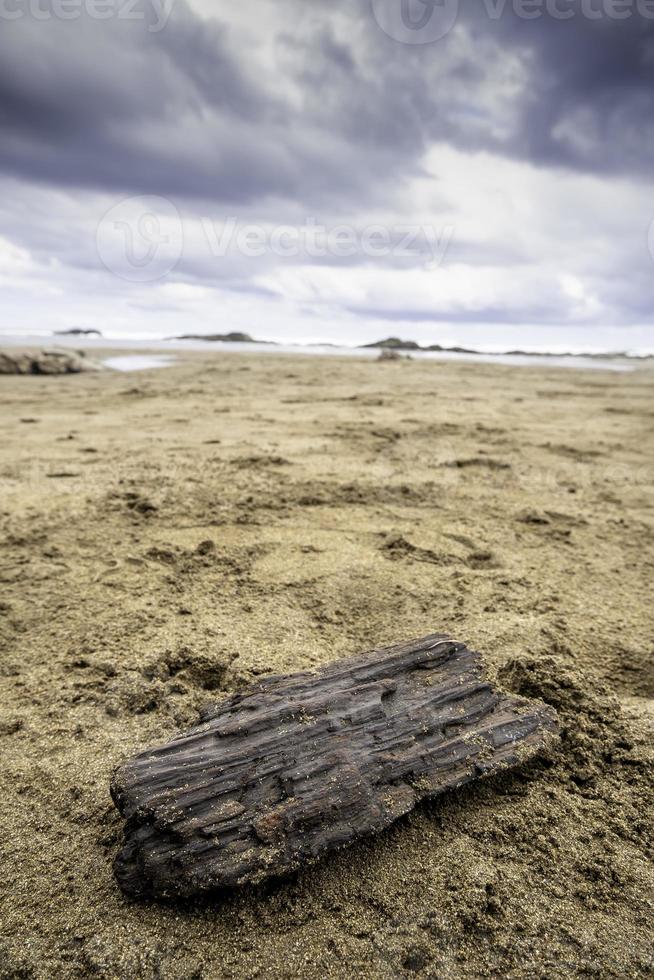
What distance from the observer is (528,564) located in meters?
2.38

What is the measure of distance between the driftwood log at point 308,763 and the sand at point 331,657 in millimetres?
70

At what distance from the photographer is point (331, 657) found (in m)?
1.71

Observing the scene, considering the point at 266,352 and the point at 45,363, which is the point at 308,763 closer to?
the point at 45,363

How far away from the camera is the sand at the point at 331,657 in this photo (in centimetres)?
99

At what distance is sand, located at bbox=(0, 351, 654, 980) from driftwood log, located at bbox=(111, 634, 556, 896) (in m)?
0.07

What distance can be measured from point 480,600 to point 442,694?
764 mm

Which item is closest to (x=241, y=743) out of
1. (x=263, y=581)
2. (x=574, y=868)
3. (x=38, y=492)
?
(x=574, y=868)

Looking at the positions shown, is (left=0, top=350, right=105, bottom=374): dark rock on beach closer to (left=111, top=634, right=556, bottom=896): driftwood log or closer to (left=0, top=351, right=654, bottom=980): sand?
(left=0, top=351, right=654, bottom=980): sand

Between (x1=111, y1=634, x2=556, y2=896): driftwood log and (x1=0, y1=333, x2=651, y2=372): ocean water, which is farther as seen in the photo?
(x1=0, y1=333, x2=651, y2=372): ocean water

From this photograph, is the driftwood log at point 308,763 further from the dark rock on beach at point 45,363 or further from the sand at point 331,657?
the dark rock on beach at point 45,363

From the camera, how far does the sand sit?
0.99 metres

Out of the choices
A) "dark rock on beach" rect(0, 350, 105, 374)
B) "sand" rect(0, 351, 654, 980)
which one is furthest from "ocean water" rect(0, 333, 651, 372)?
"sand" rect(0, 351, 654, 980)

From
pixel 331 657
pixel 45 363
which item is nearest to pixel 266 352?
pixel 45 363

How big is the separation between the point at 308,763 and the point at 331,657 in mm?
589
